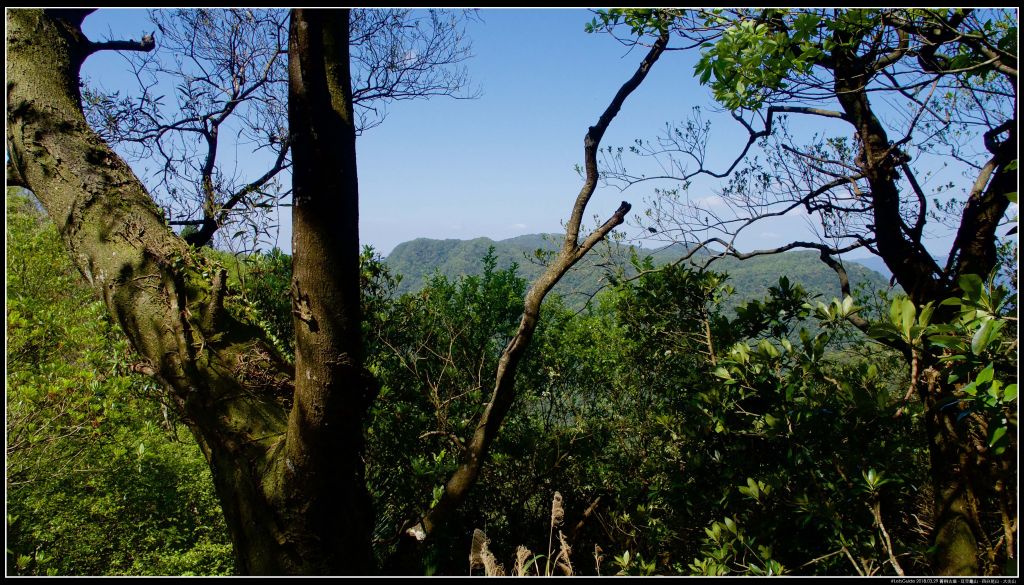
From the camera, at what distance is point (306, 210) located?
188 cm

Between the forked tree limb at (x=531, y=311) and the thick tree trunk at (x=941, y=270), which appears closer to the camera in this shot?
the forked tree limb at (x=531, y=311)

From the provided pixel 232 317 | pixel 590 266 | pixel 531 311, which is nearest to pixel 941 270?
pixel 590 266

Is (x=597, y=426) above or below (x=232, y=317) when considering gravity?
below

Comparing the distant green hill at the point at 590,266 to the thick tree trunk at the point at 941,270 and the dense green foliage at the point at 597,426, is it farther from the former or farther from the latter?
the thick tree trunk at the point at 941,270

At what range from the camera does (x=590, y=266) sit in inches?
153

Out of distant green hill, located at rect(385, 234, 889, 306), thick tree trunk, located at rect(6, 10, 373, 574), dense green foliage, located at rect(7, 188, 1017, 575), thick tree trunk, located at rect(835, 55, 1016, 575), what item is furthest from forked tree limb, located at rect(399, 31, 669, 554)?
thick tree trunk, located at rect(835, 55, 1016, 575)

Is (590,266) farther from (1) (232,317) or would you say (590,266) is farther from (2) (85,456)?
(2) (85,456)

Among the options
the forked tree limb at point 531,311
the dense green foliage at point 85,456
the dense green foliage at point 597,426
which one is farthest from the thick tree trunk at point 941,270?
the dense green foliage at point 85,456

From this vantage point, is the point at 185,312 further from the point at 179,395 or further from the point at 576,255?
the point at 576,255

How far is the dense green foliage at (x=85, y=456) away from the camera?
14.5 ft

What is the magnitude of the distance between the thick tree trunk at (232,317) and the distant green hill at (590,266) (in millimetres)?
1769

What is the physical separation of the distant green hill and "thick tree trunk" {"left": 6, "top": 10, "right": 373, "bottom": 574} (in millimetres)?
1769

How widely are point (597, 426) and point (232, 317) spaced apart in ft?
14.0

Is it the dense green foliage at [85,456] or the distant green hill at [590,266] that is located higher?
the distant green hill at [590,266]
